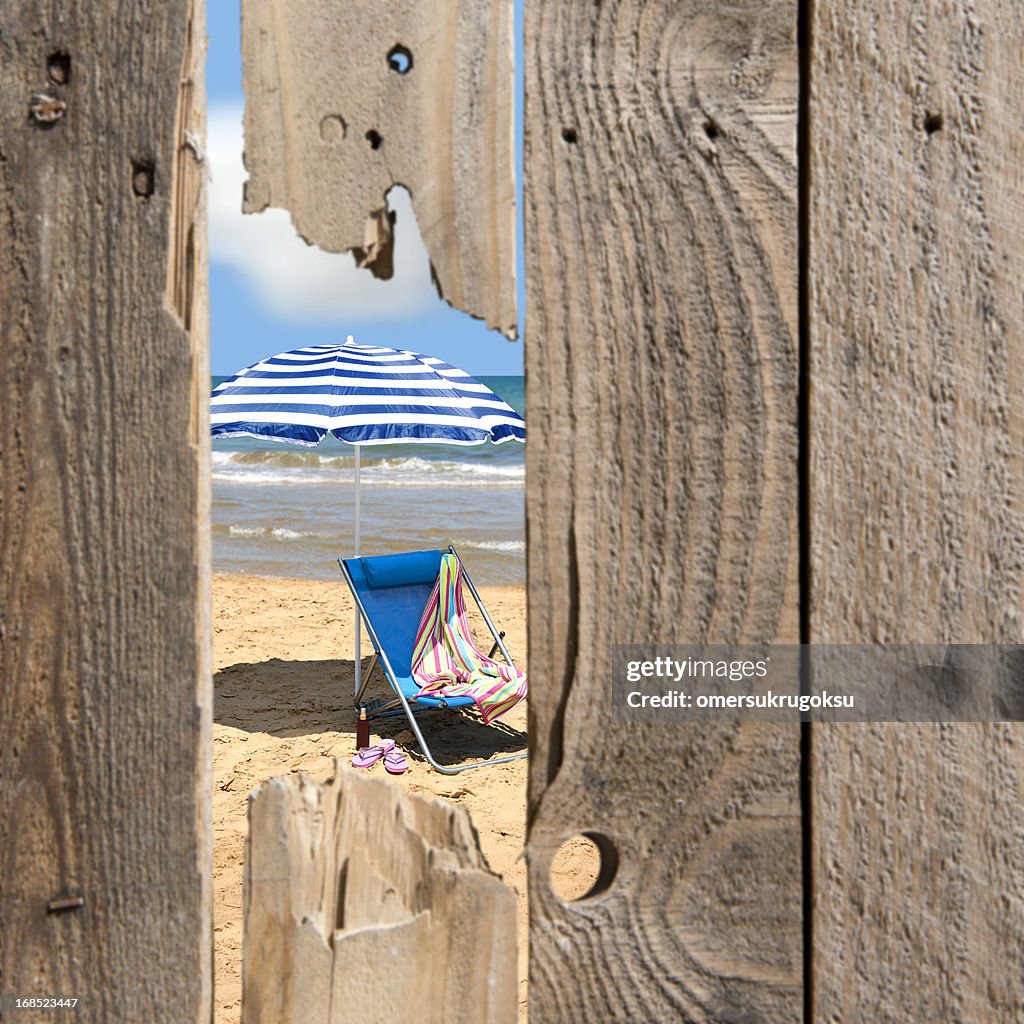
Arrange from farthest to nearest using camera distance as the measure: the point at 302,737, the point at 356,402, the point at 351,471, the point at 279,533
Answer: the point at 351,471 < the point at 279,533 < the point at 356,402 < the point at 302,737

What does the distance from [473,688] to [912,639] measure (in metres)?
4.71

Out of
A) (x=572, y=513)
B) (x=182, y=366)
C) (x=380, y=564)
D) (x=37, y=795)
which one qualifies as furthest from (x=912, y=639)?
(x=380, y=564)

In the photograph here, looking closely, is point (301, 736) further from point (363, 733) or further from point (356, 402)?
point (356, 402)

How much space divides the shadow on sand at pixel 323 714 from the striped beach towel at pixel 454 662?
38 centimetres

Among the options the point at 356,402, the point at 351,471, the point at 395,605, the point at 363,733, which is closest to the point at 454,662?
the point at 395,605

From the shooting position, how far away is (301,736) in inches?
229

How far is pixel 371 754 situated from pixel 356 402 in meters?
2.22

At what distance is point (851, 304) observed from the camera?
3.01 ft

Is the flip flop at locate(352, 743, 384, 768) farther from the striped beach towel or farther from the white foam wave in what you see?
the white foam wave

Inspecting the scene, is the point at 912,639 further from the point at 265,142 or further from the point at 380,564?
the point at 380,564

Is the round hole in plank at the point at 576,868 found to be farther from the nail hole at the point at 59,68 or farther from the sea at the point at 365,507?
the sea at the point at 365,507

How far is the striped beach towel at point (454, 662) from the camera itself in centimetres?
547

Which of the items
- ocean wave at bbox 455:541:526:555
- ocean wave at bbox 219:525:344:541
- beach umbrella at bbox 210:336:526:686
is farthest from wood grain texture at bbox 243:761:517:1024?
ocean wave at bbox 219:525:344:541

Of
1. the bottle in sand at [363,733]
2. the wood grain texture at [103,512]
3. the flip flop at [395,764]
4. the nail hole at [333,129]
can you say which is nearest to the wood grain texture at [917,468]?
the nail hole at [333,129]
